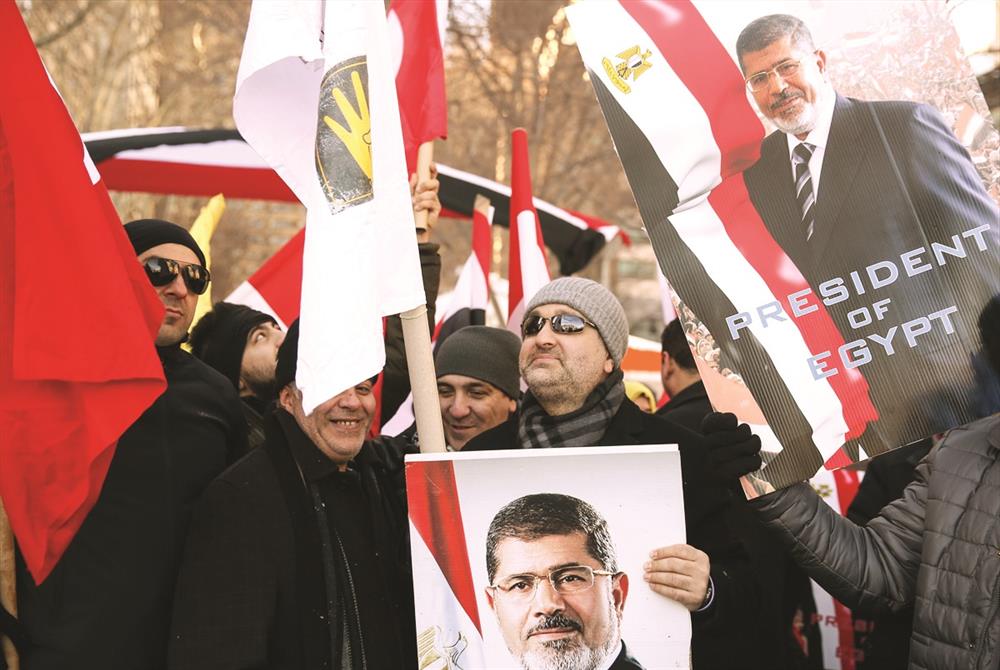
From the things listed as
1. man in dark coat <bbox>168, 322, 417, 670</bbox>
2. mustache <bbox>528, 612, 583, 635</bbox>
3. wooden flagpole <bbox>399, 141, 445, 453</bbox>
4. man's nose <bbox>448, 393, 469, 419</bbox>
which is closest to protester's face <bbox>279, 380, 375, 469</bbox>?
man in dark coat <bbox>168, 322, 417, 670</bbox>

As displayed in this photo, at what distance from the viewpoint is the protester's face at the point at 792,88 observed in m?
3.44

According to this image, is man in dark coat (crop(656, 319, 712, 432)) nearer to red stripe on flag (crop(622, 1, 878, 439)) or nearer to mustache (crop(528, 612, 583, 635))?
red stripe on flag (crop(622, 1, 878, 439))

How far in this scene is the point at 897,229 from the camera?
3.34 metres

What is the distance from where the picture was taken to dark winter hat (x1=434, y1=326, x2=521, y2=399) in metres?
4.96

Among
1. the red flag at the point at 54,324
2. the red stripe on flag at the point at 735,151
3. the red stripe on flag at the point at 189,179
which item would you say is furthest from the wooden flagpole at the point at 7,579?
the red stripe on flag at the point at 189,179

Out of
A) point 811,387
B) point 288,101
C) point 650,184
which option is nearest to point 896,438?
point 811,387

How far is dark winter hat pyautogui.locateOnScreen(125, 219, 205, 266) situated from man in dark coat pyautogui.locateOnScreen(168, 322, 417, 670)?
2.05 feet

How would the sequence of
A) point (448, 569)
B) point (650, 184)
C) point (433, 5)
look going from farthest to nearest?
point (433, 5)
point (650, 184)
point (448, 569)

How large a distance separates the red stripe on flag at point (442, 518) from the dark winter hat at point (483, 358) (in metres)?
1.69

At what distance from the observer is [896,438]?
10.7ft

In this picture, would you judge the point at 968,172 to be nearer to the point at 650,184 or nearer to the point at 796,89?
the point at 796,89

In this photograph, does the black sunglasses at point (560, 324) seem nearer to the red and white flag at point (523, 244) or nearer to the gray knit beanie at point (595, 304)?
the gray knit beanie at point (595, 304)

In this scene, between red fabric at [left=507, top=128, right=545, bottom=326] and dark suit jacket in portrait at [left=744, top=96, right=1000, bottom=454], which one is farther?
red fabric at [left=507, top=128, right=545, bottom=326]

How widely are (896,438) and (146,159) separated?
5.88m
